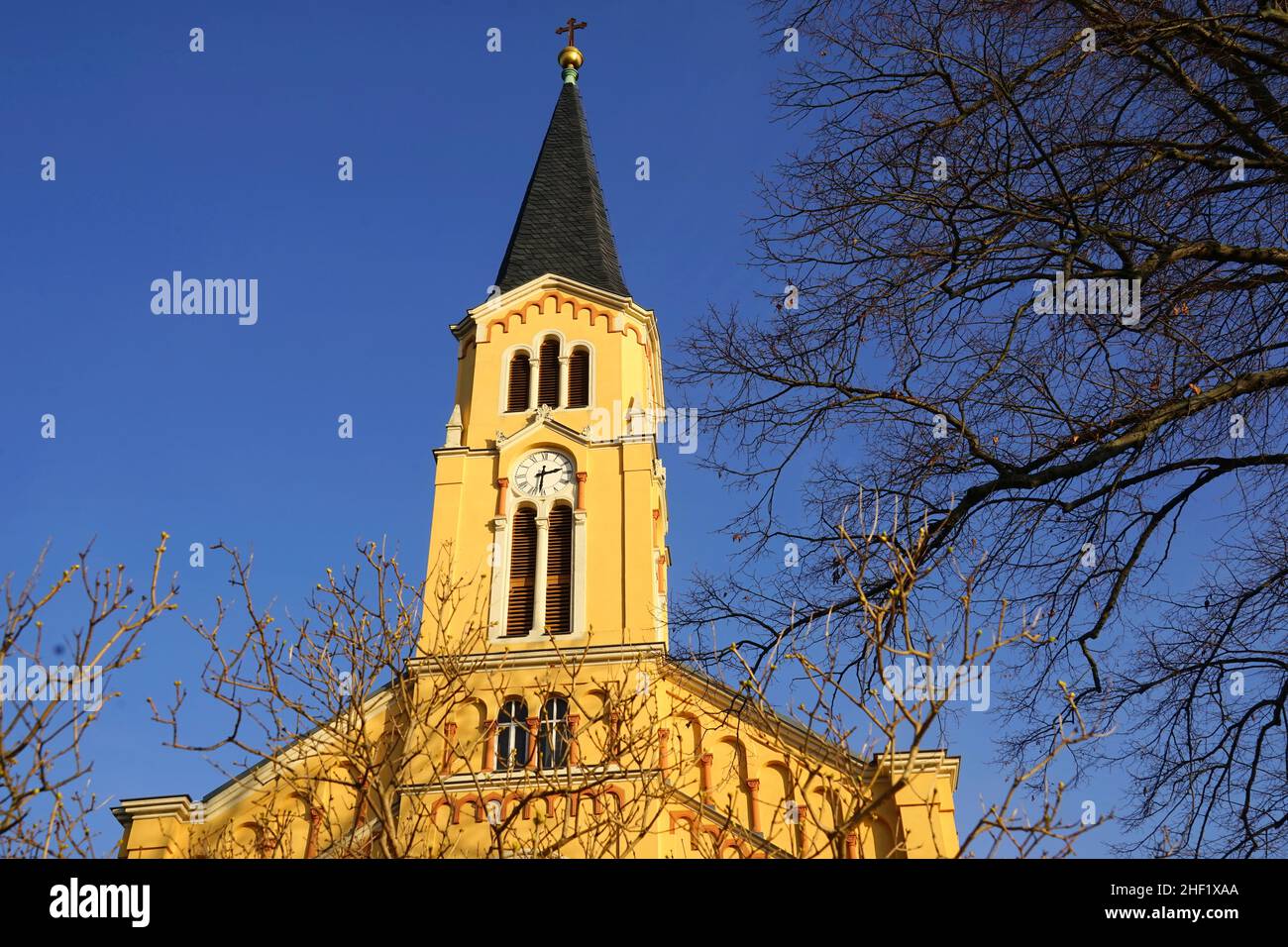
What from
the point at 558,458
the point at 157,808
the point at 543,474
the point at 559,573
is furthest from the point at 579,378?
the point at 157,808

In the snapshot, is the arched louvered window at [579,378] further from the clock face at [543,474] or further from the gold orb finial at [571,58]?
the gold orb finial at [571,58]

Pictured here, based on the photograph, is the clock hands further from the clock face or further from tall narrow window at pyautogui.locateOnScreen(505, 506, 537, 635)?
tall narrow window at pyautogui.locateOnScreen(505, 506, 537, 635)

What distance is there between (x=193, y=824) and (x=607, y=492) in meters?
8.84

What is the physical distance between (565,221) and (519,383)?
586 cm

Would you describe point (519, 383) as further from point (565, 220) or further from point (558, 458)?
point (565, 220)

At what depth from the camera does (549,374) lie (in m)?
25.4

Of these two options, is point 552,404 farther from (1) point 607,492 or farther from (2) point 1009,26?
(2) point 1009,26

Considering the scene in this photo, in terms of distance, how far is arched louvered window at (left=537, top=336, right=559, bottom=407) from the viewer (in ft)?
81.8

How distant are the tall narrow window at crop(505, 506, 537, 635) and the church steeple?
19.9 ft

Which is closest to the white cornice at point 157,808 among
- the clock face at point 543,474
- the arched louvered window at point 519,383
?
the clock face at point 543,474

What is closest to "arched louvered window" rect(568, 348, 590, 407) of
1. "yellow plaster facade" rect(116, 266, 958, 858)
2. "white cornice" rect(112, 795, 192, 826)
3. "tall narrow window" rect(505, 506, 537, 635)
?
"yellow plaster facade" rect(116, 266, 958, 858)
